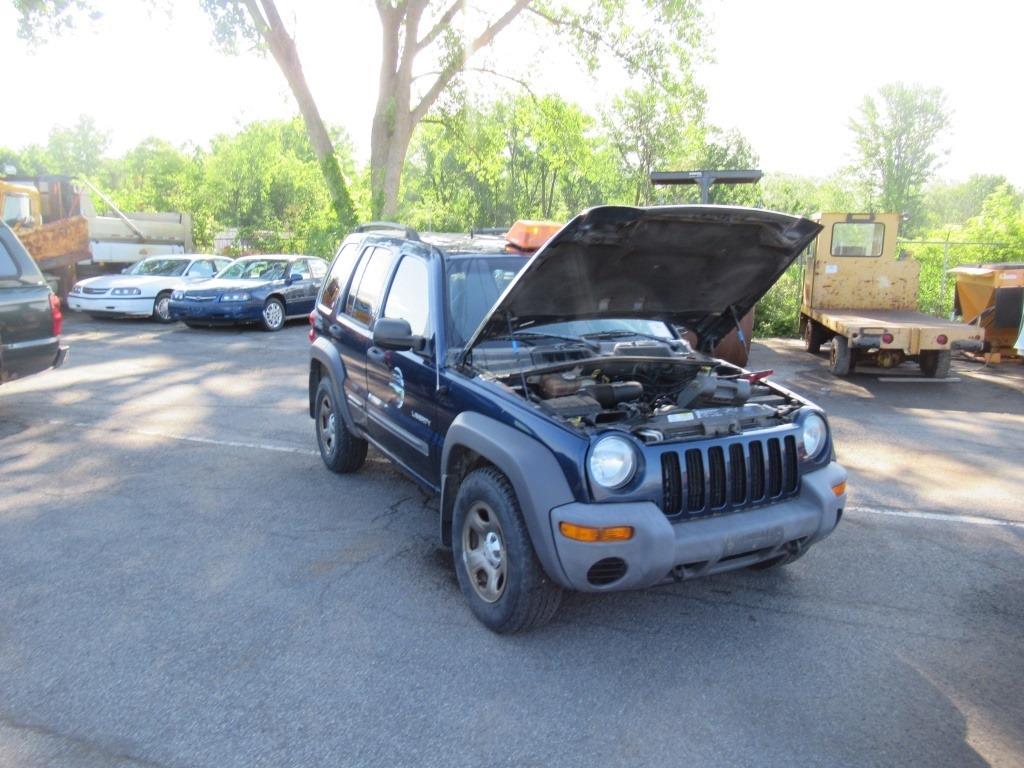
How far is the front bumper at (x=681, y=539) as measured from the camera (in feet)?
10.5

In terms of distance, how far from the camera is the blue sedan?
605 inches

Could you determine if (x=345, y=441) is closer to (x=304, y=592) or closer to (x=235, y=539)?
(x=235, y=539)

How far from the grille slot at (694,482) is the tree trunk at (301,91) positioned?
17806 millimetres

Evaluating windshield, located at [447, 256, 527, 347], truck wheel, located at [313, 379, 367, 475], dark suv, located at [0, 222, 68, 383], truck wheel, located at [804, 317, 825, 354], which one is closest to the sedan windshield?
dark suv, located at [0, 222, 68, 383]

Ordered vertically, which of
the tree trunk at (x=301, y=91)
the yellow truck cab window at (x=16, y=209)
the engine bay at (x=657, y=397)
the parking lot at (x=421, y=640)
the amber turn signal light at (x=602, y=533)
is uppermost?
the tree trunk at (x=301, y=91)

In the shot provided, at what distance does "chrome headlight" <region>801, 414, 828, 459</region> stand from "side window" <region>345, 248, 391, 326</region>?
9.17 feet

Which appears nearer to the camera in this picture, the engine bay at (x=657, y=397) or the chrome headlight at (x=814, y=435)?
the engine bay at (x=657, y=397)

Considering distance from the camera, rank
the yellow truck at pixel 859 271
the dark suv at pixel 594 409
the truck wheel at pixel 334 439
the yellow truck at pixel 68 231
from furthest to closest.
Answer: the yellow truck at pixel 68 231 < the yellow truck at pixel 859 271 < the truck wheel at pixel 334 439 < the dark suv at pixel 594 409

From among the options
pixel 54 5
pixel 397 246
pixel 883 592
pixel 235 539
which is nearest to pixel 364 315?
pixel 397 246

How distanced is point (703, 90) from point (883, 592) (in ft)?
65.2

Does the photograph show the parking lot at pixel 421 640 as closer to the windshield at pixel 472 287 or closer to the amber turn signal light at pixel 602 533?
the amber turn signal light at pixel 602 533

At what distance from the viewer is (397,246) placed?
5.23 m

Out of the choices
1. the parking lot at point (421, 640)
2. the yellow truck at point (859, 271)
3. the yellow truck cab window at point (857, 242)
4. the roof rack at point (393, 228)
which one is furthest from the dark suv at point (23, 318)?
the yellow truck cab window at point (857, 242)

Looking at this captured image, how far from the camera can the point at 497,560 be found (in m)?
3.69
